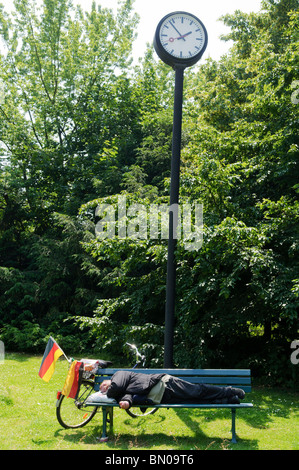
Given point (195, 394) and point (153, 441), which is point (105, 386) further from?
point (195, 394)

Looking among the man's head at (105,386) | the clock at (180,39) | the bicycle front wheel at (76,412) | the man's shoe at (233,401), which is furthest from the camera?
the clock at (180,39)

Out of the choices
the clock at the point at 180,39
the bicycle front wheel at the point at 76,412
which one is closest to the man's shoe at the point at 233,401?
the bicycle front wheel at the point at 76,412

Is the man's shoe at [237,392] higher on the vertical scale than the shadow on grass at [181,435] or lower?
higher

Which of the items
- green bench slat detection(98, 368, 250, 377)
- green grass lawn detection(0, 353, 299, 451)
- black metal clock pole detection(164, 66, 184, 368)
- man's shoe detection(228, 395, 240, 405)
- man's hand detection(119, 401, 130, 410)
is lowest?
green grass lawn detection(0, 353, 299, 451)

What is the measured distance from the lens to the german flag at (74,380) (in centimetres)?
505

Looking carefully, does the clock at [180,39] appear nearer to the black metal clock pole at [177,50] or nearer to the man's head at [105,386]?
the black metal clock pole at [177,50]

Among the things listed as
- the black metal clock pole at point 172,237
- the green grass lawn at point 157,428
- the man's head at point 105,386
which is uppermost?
the black metal clock pole at point 172,237

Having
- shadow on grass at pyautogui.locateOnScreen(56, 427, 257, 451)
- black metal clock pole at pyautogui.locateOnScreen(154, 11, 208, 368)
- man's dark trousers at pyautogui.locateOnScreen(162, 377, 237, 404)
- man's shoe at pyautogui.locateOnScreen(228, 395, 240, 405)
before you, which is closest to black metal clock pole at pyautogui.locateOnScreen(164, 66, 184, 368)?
black metal clock pole at pyautogui.locateOnScreen(154, 11, 208, 368)

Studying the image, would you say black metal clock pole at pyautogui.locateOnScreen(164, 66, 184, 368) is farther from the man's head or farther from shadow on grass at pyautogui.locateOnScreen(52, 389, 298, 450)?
the man's head

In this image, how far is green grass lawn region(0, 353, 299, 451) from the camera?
4.71 metres

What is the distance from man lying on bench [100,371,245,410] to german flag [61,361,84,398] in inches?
14.7

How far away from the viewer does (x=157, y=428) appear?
5375 millimetres

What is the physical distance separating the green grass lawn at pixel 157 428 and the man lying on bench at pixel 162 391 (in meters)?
0.45
